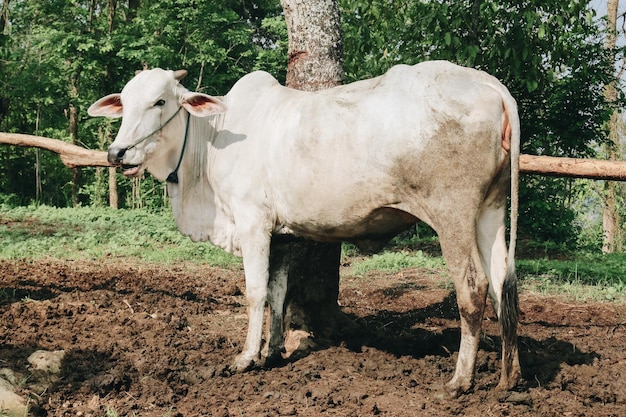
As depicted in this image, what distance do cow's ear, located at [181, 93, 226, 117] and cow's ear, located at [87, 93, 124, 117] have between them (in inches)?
24.3

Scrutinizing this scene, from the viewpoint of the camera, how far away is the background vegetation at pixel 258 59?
9102mm

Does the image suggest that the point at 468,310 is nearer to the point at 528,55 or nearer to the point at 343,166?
the point at 343,166

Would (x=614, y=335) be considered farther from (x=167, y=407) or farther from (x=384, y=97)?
(x=167, y=407)

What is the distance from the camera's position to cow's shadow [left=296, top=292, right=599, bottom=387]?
4.67 metres

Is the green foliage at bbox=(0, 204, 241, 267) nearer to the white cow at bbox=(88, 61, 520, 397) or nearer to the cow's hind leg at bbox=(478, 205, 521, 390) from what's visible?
the white cow at bbox=(88, 61, 520, 397)

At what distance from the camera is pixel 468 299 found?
4129 millimetres

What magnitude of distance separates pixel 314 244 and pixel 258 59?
17073 mm

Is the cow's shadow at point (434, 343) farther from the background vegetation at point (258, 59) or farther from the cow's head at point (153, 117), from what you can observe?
the background vegetation at point (258, 59)

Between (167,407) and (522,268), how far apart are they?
6421 mm

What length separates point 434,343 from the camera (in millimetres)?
5293

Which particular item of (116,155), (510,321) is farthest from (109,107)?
(510,321)

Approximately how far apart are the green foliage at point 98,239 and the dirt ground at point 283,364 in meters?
2.24

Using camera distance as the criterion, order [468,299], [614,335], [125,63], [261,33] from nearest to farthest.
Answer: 1. [468,299]
2. [614,335]
3. [125,63]
4. [261,33]

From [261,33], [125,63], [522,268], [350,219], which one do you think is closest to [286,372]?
[350,219]
